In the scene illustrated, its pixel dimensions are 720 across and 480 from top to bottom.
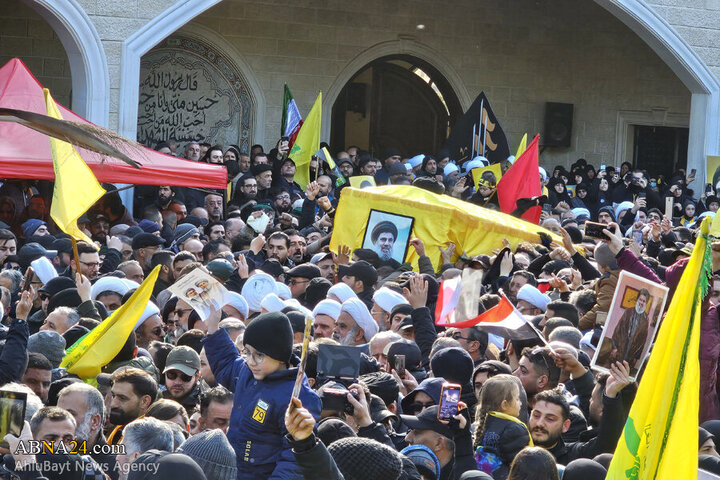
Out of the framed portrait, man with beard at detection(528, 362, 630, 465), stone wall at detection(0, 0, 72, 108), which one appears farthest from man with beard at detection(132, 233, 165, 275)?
stone wall at detection(0, 0, 72, 108)

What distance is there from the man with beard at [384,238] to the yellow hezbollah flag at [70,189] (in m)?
3.00

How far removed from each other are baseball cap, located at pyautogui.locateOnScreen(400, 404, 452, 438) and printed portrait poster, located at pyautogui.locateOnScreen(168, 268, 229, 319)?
1.24 metres

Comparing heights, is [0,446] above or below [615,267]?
below

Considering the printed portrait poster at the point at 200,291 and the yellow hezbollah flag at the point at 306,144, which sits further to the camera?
the yellow hezbollah flag at the point at 306,144

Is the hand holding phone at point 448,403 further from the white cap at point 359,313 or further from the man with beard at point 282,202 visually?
the man with beard at point 282,202

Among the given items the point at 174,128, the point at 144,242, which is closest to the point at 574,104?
the point at 174,128

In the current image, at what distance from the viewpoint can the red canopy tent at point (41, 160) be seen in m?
10.7

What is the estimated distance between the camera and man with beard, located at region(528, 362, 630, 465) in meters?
4.80

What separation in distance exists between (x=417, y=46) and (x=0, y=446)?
54.8 feet

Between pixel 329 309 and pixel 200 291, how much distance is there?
137cm

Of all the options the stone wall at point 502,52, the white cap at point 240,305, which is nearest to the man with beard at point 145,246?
the white cap at point 240,305

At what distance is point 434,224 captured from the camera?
10.5 metres

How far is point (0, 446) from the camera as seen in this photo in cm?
366

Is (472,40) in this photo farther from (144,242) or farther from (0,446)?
(0,446)
